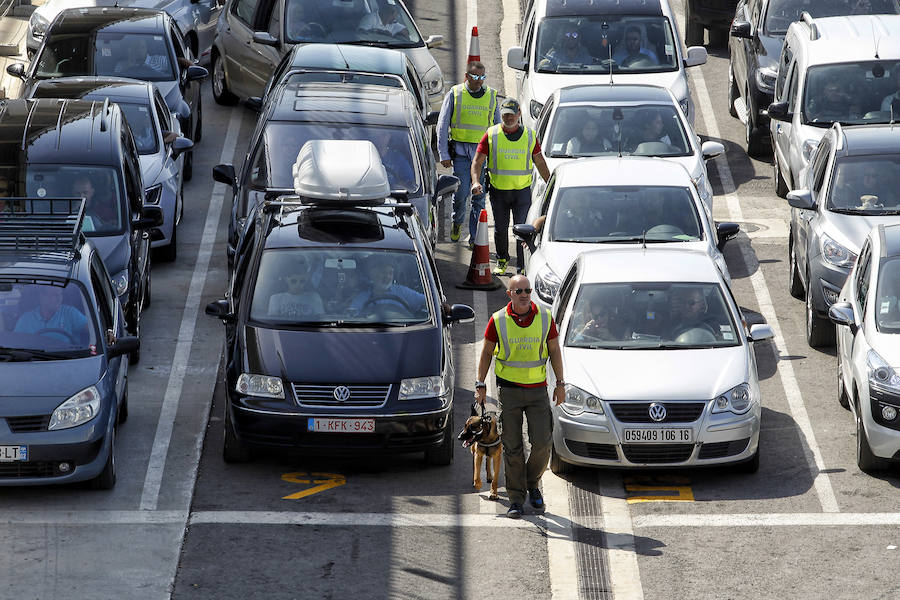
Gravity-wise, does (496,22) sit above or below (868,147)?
below

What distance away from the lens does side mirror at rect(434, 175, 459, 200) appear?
18266mm

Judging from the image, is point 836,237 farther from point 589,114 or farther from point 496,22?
point 496,22

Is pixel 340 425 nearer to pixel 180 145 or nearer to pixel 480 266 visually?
pixel 480 266

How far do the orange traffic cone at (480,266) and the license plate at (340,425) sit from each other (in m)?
5.08

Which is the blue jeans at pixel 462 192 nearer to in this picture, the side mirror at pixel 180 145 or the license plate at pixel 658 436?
the side mirror at pixel 180 145

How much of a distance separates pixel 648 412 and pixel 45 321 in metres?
4.60

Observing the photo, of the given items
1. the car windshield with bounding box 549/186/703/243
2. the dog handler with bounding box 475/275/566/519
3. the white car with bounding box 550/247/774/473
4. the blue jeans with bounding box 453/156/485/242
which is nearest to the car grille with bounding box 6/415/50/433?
the dog handler with bounding box 475/275/566/519

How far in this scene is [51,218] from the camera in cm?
1528

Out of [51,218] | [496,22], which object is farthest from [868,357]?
[496,22]

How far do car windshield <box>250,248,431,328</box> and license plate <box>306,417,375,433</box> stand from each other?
3.07 ft

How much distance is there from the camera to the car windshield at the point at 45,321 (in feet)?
45.5

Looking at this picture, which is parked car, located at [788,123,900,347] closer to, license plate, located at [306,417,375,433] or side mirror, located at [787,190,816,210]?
side mirror, located at [787,190,816,210]

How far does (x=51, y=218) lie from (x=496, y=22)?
14.0 metres

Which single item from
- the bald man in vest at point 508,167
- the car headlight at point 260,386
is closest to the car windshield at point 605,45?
the bald man in vest at point 508,167
